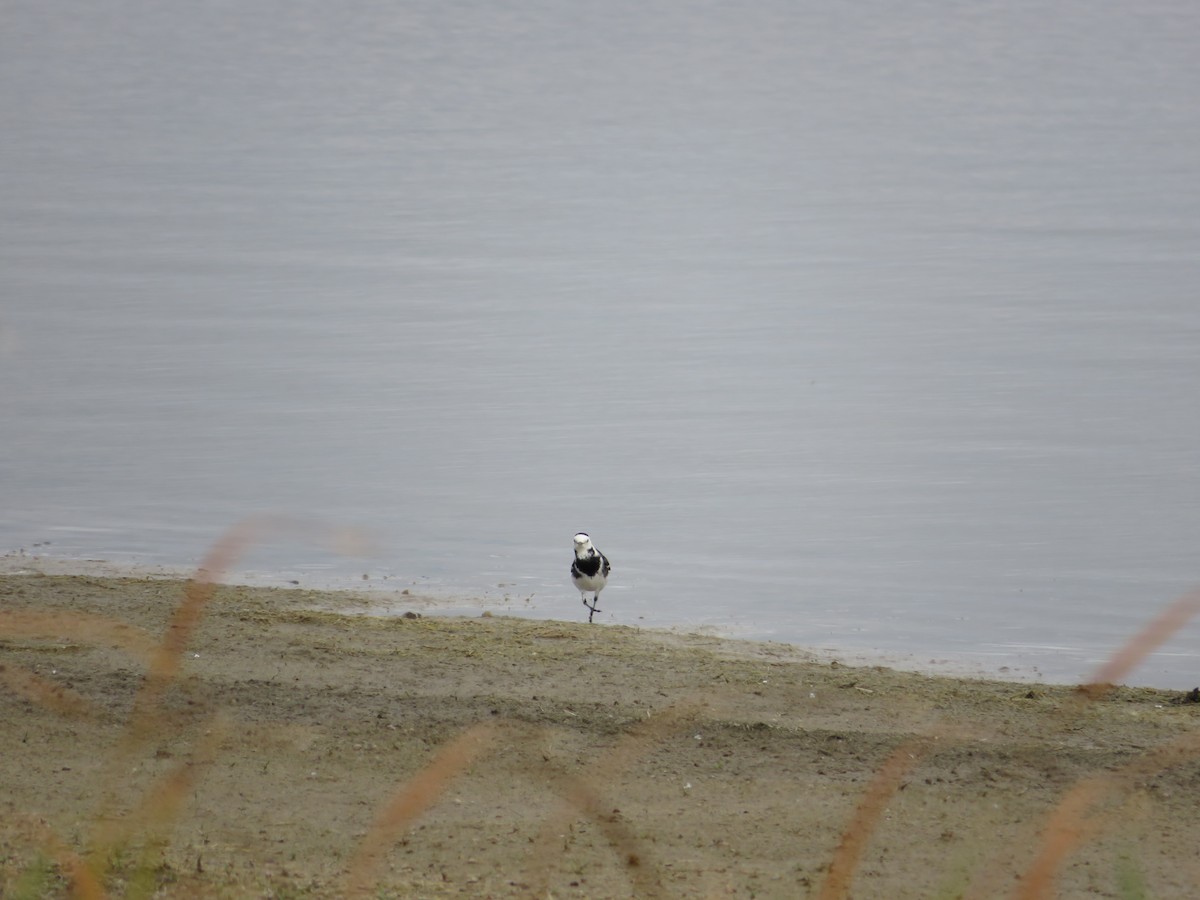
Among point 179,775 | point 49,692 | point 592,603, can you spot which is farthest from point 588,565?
point 179,775

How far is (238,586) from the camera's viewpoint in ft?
31.1

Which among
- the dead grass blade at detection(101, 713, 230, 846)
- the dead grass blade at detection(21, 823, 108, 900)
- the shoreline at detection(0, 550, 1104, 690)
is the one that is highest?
the dead grass blade at detection(21, 823, 108, 900)

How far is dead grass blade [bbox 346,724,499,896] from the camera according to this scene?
258 centimetres

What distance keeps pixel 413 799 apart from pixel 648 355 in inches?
522

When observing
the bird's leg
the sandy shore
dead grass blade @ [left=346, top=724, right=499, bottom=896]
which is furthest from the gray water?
dead grass blade @ [left=346, top=724, right=499, bottom=896]

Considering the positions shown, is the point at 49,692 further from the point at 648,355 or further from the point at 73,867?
the point at 648,355

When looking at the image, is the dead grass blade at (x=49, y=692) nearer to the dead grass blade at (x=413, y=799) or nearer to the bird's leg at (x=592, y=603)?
the dead grass blade at (x=413, y=799)

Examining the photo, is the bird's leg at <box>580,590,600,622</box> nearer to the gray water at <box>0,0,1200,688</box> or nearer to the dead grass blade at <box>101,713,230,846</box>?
the gray water at <box>0,0,1200,688</box>

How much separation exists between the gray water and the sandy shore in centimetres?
184

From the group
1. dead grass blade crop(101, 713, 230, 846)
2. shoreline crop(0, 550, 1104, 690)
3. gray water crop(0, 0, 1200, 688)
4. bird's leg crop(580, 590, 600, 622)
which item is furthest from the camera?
gray water crop(0, 0, 1200, 688)

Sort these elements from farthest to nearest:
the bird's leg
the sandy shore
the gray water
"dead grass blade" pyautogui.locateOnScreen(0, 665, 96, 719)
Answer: the gray water
the bird's leg
"dead grass blade" pyautogui.locateOnScreen(0, 665, 96, 719)
the sandy shore

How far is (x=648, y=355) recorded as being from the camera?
51.4ft

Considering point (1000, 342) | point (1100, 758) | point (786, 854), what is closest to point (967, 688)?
point (1100, 758)

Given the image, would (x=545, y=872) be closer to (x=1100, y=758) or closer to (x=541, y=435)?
(x=1100, y=758)
